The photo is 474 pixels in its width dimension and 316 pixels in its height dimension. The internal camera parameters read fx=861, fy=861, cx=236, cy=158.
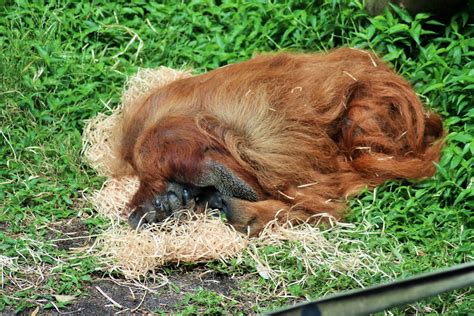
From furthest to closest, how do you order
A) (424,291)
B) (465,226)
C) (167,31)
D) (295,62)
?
1. (167,31)
2. (295,62)
3. (465,226)
4. (424,291)

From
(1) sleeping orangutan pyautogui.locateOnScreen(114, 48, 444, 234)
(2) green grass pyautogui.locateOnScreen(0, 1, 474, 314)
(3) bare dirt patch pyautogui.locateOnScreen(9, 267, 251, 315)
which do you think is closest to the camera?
(3) bare dirt patch pyautogui.locateOnScreen(9, 267, 251, 315)

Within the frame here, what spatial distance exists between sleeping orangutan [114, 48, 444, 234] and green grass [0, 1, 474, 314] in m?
0.19

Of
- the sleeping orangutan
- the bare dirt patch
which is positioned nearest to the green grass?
the bare dirt patch

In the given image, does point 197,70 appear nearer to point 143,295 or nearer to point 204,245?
point 204,245

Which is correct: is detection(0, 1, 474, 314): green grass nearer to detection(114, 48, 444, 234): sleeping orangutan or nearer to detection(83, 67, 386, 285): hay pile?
detection(83, 67, 386, 285): hay pile

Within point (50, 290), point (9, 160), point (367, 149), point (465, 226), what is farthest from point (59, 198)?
point (465, 226)

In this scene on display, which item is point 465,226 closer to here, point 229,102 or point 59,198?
point 229,102

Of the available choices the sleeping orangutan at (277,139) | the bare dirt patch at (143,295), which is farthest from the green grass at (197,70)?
the sleeping orangutan at (277,139)

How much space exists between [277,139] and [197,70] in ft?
4.45

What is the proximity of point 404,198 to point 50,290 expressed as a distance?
5.86 feet

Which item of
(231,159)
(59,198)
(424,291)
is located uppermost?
(424,291)

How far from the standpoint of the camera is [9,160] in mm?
4773

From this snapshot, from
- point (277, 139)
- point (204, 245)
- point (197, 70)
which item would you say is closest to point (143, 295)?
point (204, 245)

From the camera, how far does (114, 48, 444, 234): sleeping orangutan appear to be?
4199 millimetres
